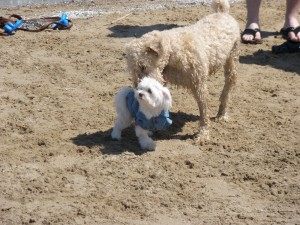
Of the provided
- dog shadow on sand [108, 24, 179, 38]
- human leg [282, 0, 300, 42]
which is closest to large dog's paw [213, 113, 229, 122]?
dog shadow on sand [108, 24, 179, 38]

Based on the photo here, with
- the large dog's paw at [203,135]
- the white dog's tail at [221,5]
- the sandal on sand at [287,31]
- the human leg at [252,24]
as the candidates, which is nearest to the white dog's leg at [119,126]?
the large dog's paw at [203,135]

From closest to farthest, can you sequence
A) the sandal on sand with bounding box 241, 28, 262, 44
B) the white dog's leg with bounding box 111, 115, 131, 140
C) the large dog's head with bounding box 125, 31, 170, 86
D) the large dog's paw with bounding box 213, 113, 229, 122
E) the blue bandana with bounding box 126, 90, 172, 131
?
the large dog's head with bounding box 125, 31, 170, 86
the blue bandana with bounding box 126, 90, 172, 131
the white dog's leg with bounding box 111, 115, 131, 140
the large dog's paw with bounding box 213, 113, 229, 122
the sandal on sand with bounding box 241, 28, 262, 44

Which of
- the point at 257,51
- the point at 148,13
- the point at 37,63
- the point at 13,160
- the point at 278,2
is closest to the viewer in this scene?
the point at 13,160

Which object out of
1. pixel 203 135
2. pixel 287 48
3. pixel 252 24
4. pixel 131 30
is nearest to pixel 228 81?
pixel 203 135

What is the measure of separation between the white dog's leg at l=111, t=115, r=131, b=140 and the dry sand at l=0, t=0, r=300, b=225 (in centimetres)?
8

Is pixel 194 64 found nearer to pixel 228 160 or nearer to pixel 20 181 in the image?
pixel 228 160

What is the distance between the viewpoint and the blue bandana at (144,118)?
479 cm

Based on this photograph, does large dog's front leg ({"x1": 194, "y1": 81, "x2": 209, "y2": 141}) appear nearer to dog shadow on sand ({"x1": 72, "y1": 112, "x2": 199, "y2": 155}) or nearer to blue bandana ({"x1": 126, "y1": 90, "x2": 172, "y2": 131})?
dog shadow on sand ({"x1": 72, "y1": 112, "x2": 199, "y2": 155})

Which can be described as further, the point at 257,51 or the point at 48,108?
the point at 257,51

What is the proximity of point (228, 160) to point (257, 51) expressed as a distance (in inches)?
131

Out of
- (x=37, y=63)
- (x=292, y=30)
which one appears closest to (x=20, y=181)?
(x=37, y=63)

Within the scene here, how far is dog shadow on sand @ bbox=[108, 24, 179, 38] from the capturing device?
810 centimetres

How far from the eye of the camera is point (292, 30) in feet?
26.2

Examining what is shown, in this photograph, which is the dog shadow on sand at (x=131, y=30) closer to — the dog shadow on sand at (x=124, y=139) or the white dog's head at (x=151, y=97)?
the dog shadow on sand at (x=124, y=139)
